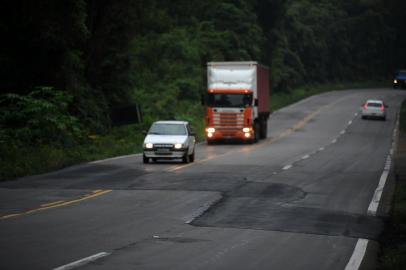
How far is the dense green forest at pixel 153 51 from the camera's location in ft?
123

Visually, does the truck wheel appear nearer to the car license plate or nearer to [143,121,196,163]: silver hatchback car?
[143,121,196,163]: silver hatchback car

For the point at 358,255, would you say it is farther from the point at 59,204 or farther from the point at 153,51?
the point at 153,51

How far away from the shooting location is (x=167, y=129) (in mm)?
32375

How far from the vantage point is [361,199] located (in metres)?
20.7

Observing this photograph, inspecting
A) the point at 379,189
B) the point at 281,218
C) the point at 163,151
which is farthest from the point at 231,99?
the point at 281,218

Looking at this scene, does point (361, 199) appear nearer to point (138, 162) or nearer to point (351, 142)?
point (138, 162)

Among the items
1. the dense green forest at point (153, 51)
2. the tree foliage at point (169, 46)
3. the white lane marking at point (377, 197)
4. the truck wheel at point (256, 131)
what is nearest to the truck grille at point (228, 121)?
the truck wheel at point (256, 131)

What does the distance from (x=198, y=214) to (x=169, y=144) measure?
45.9 feet

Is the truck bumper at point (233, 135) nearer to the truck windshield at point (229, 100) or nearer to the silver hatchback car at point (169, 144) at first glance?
the truck windshield at point (229, 100)

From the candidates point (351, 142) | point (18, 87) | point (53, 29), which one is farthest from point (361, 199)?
point (351, 142)

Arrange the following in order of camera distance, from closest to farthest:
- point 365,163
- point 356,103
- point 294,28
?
point 365,163 < point 356,103 < point 294,28

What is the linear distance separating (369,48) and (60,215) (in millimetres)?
125446

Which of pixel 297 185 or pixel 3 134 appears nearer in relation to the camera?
pixel 297 185

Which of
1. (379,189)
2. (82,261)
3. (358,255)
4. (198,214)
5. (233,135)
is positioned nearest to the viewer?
(82,261)
